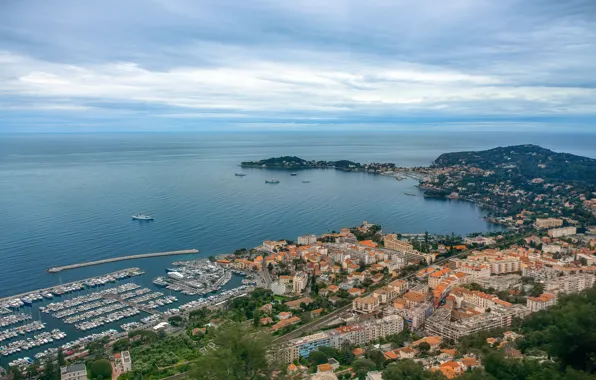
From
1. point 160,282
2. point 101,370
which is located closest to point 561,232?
point 160,282

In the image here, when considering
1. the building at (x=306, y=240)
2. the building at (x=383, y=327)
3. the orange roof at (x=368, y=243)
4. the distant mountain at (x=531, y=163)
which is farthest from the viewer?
the distant mountain at (x=531, y=163)

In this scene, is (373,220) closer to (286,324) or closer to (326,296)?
(326,296)

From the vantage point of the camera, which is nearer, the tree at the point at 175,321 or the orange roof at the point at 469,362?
the orange roof at the point at 469,362

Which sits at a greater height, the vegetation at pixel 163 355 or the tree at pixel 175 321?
the tree at pixel 175 321

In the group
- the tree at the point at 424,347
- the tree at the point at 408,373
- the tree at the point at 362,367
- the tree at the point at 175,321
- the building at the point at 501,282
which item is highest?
the tree at the point at 408,373

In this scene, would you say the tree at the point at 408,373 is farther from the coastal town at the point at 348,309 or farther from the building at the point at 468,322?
the building at the point at 468,322

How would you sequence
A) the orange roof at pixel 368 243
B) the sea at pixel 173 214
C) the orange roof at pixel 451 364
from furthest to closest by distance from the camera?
the orange roof at pixel 368 243 < the sea at pixel 173 214 < the orange roof at pixel 451 364

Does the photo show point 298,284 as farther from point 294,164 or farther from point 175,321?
point 294,164

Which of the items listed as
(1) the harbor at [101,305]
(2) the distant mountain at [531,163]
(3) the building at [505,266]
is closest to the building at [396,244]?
(3) the building at [505,266]

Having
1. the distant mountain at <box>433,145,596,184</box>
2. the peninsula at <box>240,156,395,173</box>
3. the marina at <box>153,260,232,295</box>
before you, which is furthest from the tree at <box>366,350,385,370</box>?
the peninsula at <box>240,156,395,173</box>
